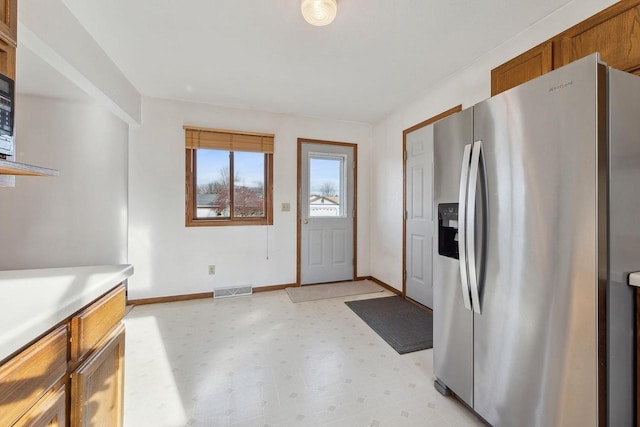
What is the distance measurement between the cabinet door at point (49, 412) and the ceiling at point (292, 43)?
211 centimetres

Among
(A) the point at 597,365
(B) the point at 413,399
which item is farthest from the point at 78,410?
(A) the point at 597,365

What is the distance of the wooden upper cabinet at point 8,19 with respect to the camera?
1.09 m

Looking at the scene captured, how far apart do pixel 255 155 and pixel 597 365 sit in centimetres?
357

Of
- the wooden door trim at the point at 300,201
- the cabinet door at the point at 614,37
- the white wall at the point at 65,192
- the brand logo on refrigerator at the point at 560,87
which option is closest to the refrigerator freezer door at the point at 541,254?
the brand logo on refrigerator at the point at 560,87

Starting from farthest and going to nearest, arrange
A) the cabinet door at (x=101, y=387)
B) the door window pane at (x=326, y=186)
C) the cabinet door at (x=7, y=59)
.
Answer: the door window pane at (x=326, y=186) < the cabinet door at (x=7, y=59) < the cabinet door at (x=101, y=387)

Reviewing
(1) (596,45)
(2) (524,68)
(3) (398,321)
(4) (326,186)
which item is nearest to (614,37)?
(1) (596,45)

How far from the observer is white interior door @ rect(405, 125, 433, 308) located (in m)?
3.03

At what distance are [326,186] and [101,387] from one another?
340 centimetres

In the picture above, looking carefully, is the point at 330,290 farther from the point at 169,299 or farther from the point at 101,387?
the point at 101,387

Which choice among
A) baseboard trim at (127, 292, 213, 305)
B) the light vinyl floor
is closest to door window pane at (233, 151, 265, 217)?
baseboard trim at (127, 292, 213, 305)

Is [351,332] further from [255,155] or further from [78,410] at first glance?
[255,155]

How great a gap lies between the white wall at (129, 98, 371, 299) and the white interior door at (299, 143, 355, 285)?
0.60 ft

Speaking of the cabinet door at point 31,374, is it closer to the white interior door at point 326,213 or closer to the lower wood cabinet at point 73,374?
the lower wood cabinet at point 73,374

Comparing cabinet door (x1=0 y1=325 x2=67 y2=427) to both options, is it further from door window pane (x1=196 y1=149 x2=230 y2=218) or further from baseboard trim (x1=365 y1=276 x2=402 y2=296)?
baseboard trim (x1=365 y1=276 x2=402 y2=296)
